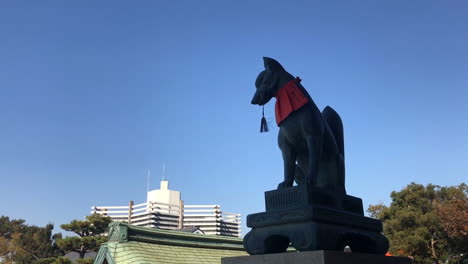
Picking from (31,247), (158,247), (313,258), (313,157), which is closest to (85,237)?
(158,247)

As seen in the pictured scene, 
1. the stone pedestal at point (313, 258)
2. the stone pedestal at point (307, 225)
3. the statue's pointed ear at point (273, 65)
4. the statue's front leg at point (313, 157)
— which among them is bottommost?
the stone pedestal at point (313, 258)

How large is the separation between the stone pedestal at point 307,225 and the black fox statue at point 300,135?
0.19 metres

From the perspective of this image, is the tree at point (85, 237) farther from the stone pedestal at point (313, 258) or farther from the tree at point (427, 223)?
the tree at point (427, 223)

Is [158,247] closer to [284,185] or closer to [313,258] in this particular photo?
[284,185]

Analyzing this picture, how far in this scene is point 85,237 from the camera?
63.4ft

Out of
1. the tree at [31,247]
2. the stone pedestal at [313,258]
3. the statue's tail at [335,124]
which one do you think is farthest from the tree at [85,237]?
the stone pedestal at [313,258]

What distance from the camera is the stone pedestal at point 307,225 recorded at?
11.5ft

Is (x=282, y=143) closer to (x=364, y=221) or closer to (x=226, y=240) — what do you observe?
(x=364, y=221)

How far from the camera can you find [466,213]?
2767cm

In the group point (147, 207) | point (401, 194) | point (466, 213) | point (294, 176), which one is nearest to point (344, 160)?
point (294, 176)

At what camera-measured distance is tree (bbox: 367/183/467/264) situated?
29.0 meters

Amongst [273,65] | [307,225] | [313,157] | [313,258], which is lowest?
[313,258]

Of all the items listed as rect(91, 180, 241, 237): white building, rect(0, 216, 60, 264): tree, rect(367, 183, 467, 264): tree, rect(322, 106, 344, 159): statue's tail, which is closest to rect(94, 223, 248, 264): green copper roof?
rect(322, 106, 344, 159): statue's tail

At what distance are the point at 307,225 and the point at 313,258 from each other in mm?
364
